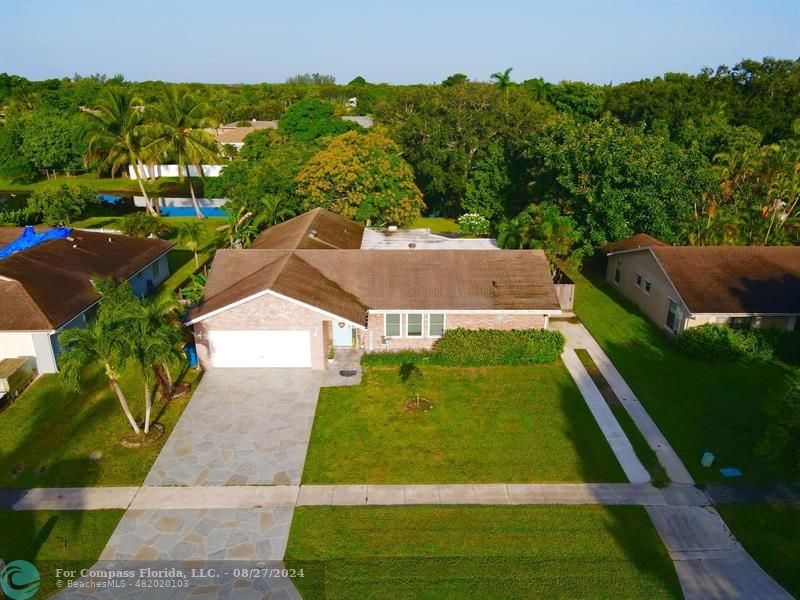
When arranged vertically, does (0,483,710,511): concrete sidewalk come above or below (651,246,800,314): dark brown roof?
below

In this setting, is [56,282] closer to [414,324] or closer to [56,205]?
[414,324]

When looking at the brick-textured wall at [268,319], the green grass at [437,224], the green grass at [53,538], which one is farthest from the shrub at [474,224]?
the green grass at [53,538]

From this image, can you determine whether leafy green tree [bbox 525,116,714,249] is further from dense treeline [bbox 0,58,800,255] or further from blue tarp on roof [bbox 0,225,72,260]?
blue tarp on roof [bbox 0,225,72,260]

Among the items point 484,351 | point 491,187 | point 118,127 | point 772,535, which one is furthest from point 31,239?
point 772,535

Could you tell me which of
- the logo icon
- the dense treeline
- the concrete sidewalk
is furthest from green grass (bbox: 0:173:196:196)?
the logo icon

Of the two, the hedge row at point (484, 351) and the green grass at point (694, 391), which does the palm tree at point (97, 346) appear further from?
the green grass at point (694, 391)
